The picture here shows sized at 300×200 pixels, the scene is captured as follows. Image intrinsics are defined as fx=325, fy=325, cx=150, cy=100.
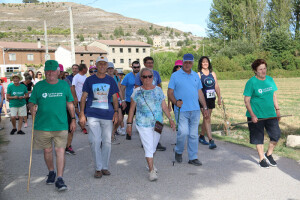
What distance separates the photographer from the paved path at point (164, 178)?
438cm

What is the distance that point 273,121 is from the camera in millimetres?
5672

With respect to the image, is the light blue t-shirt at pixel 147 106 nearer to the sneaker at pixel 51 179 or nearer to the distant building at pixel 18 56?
the sneaker at pixel 51 179

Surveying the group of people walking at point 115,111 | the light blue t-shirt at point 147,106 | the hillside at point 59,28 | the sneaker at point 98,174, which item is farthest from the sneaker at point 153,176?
the hillside at point 59,28

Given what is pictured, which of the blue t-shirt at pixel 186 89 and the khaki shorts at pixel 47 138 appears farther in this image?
the blue t-shirt at pixel 186 89

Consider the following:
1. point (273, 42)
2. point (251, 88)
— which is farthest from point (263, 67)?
point (273, 42)

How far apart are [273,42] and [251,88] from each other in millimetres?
52705

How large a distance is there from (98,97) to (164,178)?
1.66 metres

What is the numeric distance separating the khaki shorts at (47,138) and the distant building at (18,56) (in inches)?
2570

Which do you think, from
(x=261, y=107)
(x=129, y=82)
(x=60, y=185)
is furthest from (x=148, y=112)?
(x=129, y=82)

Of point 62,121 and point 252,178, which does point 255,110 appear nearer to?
point 252,178

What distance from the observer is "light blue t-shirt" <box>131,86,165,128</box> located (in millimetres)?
5059

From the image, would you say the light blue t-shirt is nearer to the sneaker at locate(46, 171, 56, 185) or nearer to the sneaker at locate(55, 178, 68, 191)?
the sneaker at locate(55, 178, 68, 191)

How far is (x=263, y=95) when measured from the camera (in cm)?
564

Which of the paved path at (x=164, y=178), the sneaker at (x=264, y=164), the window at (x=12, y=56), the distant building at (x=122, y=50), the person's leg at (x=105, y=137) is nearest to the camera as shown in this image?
the paved path at (x=164, y=178)
